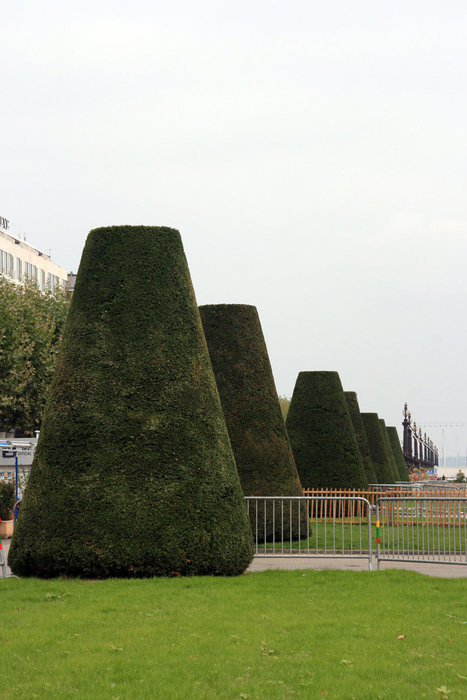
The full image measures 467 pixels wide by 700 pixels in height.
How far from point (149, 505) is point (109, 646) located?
4.36 meters

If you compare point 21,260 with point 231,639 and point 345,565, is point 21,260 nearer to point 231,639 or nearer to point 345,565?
point 345,565

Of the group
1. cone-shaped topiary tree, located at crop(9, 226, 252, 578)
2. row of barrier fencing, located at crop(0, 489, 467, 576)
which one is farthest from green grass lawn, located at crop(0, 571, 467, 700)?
row of barrier fencing, located at crop(0, 489, 467, 576)

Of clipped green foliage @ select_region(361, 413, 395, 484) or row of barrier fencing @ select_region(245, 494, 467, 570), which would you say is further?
clipped green foliage @ select_region(361, 413, 395, 484)

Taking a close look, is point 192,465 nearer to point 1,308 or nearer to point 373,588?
point 373,588

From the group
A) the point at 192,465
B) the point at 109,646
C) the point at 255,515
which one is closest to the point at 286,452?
the point at 255,515

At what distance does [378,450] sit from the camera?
37.9 metres

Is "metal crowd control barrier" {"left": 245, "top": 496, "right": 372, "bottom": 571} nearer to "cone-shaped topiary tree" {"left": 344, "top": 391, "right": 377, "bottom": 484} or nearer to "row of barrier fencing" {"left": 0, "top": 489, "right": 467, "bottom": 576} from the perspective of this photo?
"row of barrier fencing" {"left": 0, "top": 489, "right": 467, "bottom": 576}

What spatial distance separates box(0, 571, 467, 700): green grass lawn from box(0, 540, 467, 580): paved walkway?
201 centimetres

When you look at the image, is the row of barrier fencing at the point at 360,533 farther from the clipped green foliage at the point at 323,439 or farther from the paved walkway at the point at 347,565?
the clipped green foliage at the point at 323,439

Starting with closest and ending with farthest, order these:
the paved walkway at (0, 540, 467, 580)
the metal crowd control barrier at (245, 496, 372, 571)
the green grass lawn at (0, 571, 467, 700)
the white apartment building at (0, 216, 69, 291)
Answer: the green grass lawn at (0, 571, 467, 700) → the paved walkway at (0, 540, 467, 580) → the metal crowd control barrier at (245, 496, 372, 571) → the white apartment building at (0, 216, 69, 291)

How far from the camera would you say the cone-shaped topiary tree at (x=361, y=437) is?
3109 centimetres

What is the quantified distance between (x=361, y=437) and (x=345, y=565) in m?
16.6

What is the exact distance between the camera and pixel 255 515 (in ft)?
58.1

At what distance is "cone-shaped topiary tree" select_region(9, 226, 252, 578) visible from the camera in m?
12.6
